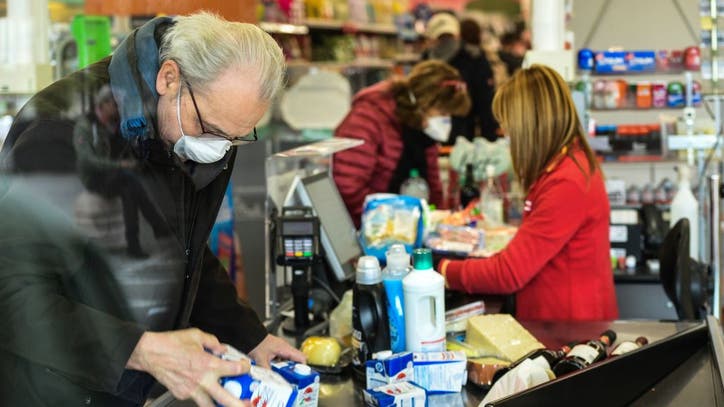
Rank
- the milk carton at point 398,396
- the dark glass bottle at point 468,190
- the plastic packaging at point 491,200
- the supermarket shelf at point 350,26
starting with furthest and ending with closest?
the supermarket shelf at point 350,26
the dark glass bottle at point 468,190
the plastic packaging at point 491,200
the milk carton at point 398,396

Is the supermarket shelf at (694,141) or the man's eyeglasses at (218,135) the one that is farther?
the supermarket shelf at (694,141)

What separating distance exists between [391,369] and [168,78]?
760mm

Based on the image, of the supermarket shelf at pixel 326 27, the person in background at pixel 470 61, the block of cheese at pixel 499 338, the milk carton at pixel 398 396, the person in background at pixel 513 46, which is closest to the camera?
the milk carton at pixel 398 396

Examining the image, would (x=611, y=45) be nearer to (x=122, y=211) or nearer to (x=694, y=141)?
(x=694, y=141)

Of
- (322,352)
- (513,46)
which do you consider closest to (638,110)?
(513,46)

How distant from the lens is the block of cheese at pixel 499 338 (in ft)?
6.73

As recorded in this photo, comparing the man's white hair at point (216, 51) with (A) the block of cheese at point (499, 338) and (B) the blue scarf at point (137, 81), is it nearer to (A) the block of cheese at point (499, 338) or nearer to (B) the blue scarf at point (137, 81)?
(B) the blue scarf at point (137, 81)

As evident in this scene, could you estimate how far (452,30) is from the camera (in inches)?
261

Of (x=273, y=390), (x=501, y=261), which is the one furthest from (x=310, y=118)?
(x=273, y=390)

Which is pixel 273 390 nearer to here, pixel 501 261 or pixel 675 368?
pixel 675 368

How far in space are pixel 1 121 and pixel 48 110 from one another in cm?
9

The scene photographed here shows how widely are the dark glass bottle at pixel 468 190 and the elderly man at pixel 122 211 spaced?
2610mm

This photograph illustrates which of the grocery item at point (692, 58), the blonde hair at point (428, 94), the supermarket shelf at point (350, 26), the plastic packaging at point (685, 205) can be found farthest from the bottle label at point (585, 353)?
the supermarket shelf at point (350, 26)

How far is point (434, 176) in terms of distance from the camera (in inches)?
187
